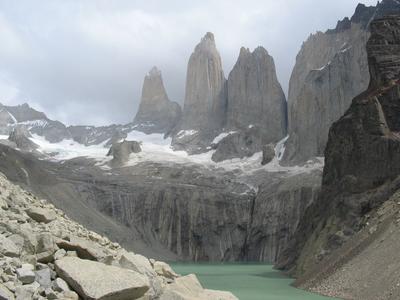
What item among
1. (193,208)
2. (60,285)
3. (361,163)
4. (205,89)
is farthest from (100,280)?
(205,89)

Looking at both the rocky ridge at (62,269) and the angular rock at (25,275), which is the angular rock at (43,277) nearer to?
the rocky ridge at (62,269)

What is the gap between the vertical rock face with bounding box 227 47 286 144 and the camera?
155625mm

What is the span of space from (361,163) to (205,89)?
121m

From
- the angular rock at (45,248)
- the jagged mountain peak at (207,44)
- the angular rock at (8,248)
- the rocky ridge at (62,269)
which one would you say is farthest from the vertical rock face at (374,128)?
the jagged mountain peak at (207,44)

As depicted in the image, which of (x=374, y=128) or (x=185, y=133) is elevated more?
(x=185, y=133)

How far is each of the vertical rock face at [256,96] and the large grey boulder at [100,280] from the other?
455 ft

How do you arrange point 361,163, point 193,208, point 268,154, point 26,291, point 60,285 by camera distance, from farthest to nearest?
point 268,154 → point 193,208 → point 361,163 → point 60,285 → point 26,291

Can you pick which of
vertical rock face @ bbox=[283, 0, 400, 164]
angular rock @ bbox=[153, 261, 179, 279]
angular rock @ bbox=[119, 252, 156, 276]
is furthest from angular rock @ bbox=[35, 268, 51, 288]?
vertical rock face @ bbox=[283, 0, 400, 164]

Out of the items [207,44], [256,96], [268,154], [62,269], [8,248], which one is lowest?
[62,269]

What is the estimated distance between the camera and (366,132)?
57.0m

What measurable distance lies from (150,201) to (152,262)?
99.4 m

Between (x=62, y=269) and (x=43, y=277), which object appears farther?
(x=62, y=269)

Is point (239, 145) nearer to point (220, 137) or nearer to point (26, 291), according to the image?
point (220, 137)

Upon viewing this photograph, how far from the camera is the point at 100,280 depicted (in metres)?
13.3
